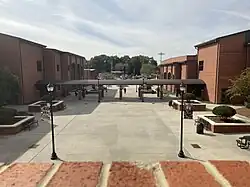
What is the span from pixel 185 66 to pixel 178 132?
26061mm

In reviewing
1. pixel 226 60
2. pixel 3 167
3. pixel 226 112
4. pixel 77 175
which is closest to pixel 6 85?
pixel 3 167

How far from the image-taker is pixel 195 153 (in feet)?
43.5

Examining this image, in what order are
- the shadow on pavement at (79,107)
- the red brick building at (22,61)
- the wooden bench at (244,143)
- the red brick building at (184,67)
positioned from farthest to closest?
1. the red brick building at (184,67)
2. the red brick building at (22,61)
3. the shadow on pavement at (79,107)
4. the wooden bench at (244,143)

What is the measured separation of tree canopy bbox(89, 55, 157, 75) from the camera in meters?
117

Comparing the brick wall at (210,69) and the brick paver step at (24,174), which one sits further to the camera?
the brick wall at (210,69)

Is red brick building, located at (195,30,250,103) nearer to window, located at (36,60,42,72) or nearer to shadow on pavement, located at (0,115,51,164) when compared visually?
shadow on pavement, located at (0,115,51,164)

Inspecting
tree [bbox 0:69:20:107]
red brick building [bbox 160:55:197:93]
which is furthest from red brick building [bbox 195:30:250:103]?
tree [bbox 0:69:20:107]

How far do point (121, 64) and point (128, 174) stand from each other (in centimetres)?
11904

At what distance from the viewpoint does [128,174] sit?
10.2m

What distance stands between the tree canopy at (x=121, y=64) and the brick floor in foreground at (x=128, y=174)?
99.8 metres

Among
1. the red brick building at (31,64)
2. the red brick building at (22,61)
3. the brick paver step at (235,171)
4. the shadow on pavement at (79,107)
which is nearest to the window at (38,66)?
the red brick building at (31,64)

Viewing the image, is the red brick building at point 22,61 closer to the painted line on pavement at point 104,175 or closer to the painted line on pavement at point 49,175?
the painted line on pavement at point 49,175

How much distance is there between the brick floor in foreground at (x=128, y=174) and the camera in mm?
9398

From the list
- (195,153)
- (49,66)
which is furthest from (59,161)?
(49,66)
